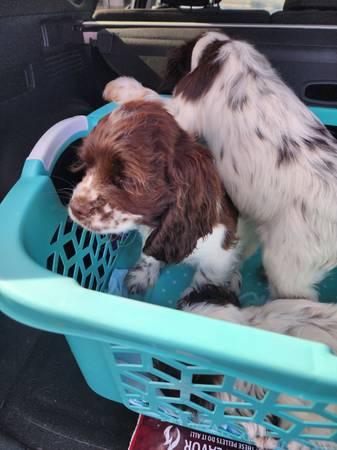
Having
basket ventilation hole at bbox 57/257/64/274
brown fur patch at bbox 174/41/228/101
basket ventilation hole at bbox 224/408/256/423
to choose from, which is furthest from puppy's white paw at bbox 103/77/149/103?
basket ventilation hole at bbox 224/408/256/423

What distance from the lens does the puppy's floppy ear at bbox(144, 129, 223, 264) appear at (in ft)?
3.81

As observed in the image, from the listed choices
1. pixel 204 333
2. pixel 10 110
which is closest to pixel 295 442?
pixel 204 333

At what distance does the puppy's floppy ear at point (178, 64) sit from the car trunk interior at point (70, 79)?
1.27 ft

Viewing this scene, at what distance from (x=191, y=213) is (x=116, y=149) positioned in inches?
11.9

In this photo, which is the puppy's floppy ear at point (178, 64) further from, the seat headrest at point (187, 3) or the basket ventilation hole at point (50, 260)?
the seat headrest at point (187, 3)

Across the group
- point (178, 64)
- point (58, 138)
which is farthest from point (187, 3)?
point (58, 138)

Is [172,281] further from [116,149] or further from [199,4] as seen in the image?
[199,4]

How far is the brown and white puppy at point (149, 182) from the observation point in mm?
1095

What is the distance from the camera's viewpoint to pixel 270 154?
1315 mm

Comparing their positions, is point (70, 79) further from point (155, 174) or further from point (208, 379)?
point (208, 379)

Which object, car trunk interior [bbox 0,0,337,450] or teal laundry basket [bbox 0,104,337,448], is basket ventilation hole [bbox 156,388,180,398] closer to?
teal laundry basket [bbox 0,104,337,448]

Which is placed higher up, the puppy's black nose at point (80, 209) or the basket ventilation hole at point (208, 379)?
the puppy's black nose at point (80, 209)

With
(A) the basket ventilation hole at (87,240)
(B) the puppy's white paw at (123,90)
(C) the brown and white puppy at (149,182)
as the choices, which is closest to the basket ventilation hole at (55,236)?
(C) the brown and white puppy at (149,182)

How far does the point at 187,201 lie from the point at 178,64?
0.74m
